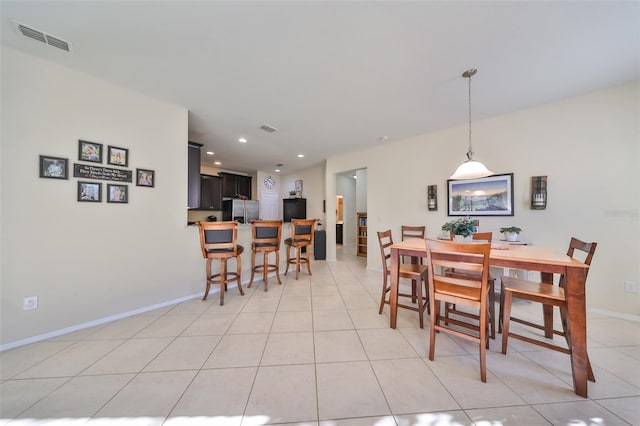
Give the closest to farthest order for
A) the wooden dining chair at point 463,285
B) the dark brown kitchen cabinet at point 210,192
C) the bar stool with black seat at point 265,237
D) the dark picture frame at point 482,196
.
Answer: the wooden dining chair at point 463,285, the dark picture frame at point 482,196, the bar stool with black seat at point 265,237, the dark brown kitchen cabinet at point 210,192

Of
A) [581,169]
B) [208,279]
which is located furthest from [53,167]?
[581,169]

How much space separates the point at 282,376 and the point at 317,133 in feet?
11.3

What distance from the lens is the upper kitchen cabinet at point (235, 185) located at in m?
6.36

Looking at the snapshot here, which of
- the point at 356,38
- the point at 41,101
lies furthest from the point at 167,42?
the point at 356,38

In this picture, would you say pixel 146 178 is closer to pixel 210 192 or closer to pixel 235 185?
pixel 210 192

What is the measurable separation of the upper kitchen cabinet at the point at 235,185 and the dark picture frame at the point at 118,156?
3.96 metres

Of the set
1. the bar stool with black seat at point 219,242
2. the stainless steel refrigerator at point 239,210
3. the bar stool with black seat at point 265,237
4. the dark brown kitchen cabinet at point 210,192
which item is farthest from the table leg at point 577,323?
the dark brown kitchen cabinet at point 210,192

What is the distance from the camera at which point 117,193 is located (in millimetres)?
2318

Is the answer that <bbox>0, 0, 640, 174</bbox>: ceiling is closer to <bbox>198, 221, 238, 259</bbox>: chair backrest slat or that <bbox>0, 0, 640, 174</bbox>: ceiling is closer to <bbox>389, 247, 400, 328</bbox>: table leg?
<bbox>198, 221, 238, 259</bbox>: chair backrest slat

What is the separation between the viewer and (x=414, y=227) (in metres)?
3.87

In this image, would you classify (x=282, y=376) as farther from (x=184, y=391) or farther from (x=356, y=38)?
(x=356, y=38)

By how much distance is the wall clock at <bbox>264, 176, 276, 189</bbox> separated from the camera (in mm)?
7070

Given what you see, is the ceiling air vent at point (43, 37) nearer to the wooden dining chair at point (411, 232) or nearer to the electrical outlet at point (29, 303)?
the electrical outlet at point (29, 303)

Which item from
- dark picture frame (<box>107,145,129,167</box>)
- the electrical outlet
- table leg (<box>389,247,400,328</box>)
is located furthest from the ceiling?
the electrical outlet
